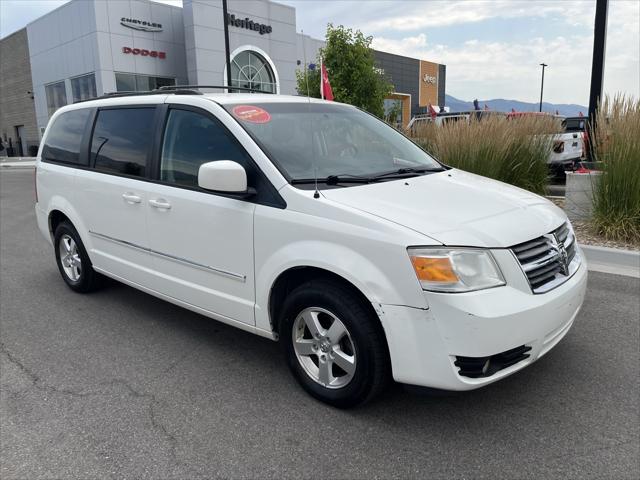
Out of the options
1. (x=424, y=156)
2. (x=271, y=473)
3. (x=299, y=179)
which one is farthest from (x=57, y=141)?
(x=271, y=473)

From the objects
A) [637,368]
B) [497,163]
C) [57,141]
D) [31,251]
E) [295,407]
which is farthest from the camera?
[497,163]

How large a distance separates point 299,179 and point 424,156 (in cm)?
148

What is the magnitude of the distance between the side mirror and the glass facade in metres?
27.0

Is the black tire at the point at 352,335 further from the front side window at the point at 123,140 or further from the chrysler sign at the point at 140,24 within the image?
the chrysler sign at the point at 140,24

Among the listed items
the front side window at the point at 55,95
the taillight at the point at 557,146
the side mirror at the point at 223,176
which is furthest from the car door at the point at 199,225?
the front side window at the point at 55,95

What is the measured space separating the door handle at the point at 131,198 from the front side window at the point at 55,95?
30658 millimetres

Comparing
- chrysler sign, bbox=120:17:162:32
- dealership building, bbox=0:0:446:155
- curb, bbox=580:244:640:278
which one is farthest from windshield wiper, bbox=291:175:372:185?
chrysler sign, bbox=120:17:162:32

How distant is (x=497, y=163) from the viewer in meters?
8.05

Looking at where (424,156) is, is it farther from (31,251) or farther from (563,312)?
(31,251)

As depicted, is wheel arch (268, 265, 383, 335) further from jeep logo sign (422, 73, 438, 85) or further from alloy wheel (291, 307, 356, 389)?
jeep logo sign (422, 73, 438, 85)

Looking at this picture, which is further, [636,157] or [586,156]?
[586,156]

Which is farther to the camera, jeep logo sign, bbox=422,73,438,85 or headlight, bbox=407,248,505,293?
jeep logo sign, bbox=422,73,438,85

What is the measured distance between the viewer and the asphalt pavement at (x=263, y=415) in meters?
2.57

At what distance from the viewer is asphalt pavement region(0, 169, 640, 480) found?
2570mm
